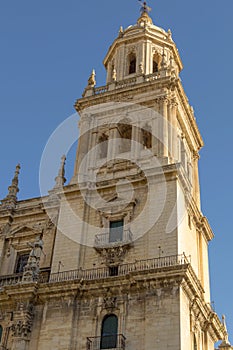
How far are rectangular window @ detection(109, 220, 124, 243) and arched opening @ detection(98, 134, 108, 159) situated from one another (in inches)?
231

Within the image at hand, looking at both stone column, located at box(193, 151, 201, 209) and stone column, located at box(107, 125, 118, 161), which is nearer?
stone column, located at box(107, 125, 118, 161)

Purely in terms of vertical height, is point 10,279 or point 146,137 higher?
point 146,137

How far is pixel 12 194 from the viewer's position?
34.7 meters

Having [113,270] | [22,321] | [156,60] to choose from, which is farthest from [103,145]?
[22,321]

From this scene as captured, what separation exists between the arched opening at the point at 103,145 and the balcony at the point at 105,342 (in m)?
12.0

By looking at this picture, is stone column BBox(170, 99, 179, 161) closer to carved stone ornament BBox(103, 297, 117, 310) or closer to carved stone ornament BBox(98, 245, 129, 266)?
carved stone ornament BBox(98, 245, 129, 266)

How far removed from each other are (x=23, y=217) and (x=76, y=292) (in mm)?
7513

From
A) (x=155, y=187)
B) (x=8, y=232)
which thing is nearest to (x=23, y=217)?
(x=8, y=232)

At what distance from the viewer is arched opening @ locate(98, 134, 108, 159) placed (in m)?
34.2

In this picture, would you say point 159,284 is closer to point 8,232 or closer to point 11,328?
point 11,328

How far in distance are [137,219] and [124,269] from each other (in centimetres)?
285

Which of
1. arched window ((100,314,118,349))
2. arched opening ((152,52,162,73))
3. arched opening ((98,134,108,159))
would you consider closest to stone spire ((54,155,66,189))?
arched opening ((98,134,108,159))

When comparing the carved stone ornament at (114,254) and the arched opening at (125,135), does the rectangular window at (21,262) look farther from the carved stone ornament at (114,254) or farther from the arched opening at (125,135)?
the arched opening at (125,135)

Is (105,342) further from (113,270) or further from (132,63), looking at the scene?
(132,63)
